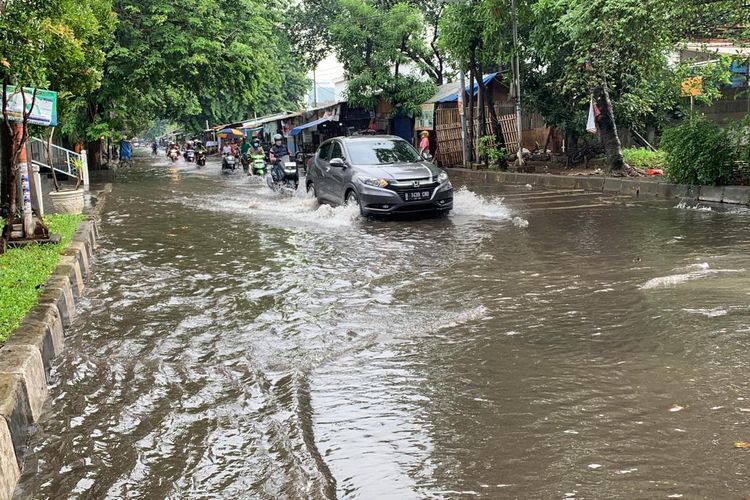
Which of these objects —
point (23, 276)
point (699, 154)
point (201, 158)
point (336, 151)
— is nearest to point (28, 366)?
point (23, 276)

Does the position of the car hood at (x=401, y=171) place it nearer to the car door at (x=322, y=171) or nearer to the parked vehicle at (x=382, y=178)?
the parked vehicle at (x=382, y=178)

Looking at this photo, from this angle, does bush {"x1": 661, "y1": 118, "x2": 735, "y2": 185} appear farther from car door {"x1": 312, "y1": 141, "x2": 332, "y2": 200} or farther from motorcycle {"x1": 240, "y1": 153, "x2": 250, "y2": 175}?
motorcycle {"x1": 240, "y1": 153, "x2": 250, "y2": 175}

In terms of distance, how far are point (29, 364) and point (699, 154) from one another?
42.3 ft

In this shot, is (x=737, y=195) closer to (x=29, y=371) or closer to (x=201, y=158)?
(x=29, y=371)

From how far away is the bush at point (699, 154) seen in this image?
13.6 meters

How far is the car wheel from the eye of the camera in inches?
485

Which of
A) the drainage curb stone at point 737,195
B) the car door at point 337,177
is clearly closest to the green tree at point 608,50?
the drainage curb stone at point 737,195

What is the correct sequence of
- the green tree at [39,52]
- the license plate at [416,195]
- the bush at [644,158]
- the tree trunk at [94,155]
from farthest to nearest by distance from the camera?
the tree trunk at [94,155] < the bush at [644,158] < the license plate at [416,195] < the green tree at [39,52]

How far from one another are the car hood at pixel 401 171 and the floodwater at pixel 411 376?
117 inches

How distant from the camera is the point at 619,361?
4.66 meters

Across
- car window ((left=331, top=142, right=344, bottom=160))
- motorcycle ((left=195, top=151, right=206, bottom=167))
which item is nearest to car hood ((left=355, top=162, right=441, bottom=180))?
car window ((left=331, top=142, right=344, bottom=160))

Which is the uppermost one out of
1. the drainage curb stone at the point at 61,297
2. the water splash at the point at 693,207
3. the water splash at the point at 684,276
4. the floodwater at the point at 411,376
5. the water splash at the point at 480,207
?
the water splash at the point at 480,207

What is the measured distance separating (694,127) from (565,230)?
5.34 meters

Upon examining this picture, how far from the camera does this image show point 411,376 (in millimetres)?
4559
